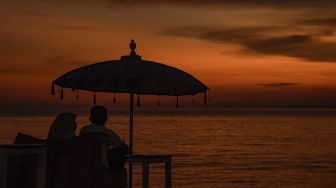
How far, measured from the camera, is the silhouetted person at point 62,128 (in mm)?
7254

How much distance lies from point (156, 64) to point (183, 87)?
4.70 ft

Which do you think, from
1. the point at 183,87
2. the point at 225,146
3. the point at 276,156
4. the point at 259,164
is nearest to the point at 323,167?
the point at 259,164

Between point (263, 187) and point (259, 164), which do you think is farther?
point (259, 164)

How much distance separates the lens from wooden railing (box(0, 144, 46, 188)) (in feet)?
20.1

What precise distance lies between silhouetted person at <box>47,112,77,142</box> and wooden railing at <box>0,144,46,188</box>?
83 cm

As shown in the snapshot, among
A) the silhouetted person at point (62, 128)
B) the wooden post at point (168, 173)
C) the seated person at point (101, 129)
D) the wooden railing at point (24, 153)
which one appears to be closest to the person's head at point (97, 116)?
the seated person at point (101, 129)

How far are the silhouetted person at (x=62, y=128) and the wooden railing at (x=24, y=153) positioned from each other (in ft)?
2.71

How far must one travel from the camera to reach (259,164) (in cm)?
3169

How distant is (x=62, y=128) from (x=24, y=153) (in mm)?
1170

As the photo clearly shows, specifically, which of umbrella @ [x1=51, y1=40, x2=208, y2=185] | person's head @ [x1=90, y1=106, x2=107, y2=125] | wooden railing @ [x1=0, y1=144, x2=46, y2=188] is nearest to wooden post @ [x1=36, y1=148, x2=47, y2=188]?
wooden railing @ [x1=0, y1=144, x2=46, y2=188]

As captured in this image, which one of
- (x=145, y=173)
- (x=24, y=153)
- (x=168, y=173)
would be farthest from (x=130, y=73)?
(x=24, y=153)

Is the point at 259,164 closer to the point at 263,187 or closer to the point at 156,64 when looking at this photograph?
the point at 263,187

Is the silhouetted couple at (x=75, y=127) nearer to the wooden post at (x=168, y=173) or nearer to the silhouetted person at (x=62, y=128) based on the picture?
the silhouetted person at (x=62, y=128)

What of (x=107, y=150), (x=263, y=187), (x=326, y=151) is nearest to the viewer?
(x=107, y=150)
